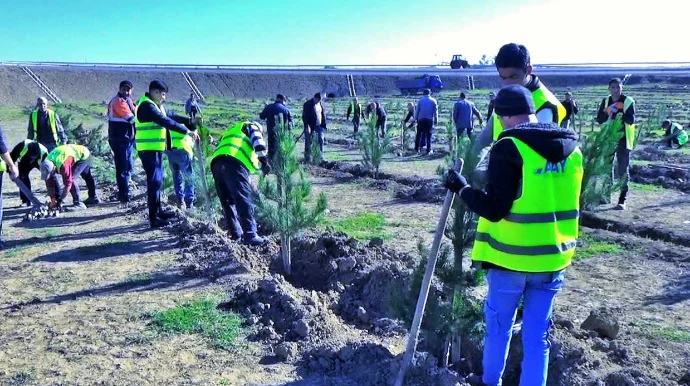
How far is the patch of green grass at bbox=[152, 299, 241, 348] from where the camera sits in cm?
423

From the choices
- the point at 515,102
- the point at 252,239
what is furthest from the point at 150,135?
the point at 515,102

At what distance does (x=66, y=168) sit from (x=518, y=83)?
6617mm

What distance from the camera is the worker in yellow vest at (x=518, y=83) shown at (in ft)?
10.9

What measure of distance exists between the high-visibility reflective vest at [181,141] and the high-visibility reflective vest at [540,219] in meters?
5.32

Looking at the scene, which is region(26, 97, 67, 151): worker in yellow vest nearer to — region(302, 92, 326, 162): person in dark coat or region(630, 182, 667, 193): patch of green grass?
region(302, 92, 326, 162): person in dark coat

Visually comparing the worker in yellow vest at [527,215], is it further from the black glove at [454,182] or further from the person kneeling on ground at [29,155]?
the person kneeling on ground at [29,155]

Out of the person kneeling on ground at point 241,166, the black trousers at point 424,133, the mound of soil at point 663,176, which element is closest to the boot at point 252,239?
the person kneeling on ground at point 241,166

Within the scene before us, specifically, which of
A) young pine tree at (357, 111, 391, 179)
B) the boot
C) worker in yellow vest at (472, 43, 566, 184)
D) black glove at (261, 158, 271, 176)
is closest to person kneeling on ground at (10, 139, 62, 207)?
the boot

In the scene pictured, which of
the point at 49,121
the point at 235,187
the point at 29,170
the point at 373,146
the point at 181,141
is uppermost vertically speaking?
the point at 49,121

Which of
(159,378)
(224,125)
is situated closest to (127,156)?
(159,378)

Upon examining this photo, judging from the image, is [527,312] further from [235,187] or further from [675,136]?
[675,136]

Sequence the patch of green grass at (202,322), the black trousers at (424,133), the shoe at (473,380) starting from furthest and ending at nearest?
the black trousers at (424,133) < the patch of green grass at (202,322) < the shoe at (473,380)

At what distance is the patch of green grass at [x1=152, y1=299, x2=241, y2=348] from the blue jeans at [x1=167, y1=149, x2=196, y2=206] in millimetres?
2845

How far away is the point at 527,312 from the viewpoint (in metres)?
2.95
